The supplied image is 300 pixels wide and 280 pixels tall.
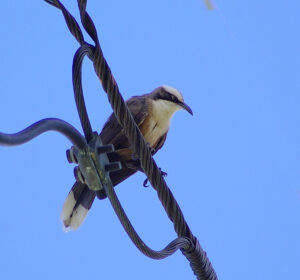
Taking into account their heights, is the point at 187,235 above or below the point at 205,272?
above

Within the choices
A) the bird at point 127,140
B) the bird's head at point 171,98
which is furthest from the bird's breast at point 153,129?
the bird's head at point 171,98

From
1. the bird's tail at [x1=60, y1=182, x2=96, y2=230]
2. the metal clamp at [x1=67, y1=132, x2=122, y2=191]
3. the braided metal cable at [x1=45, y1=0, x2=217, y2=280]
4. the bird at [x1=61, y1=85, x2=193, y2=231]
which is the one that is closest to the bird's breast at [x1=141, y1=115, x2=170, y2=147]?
the bird at [x1=61, y1=85, x2=193, y2=231]

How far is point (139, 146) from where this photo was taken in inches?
102

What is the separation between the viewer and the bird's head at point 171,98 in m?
5.55

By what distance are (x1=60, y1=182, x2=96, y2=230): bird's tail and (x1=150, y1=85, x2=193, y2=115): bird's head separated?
1.34 meters

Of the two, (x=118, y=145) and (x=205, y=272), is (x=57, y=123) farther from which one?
(x=118, y=145)

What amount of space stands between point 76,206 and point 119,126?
858mm

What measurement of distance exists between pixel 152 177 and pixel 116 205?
0.23 meters

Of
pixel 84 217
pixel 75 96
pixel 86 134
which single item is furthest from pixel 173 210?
pixel 84 217

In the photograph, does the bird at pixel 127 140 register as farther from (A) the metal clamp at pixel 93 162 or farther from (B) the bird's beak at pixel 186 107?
(A) the metal clamp at pixel 93 162

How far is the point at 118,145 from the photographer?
5000mm

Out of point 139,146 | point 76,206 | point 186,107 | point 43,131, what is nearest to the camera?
point 43,131

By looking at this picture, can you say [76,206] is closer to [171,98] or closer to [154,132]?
[154,132]

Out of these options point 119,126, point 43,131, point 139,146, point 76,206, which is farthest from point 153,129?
point 43,131
